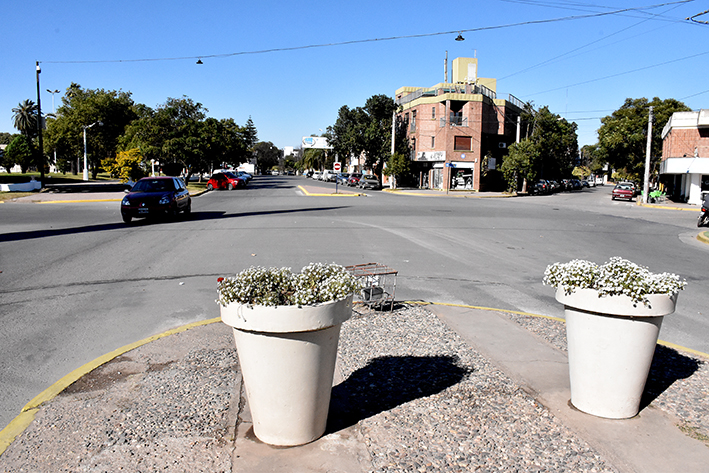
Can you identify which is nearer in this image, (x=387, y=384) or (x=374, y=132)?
(x=387, y=384)

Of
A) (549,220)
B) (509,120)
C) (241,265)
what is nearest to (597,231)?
(549,220)

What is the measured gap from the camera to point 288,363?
10.9 ft

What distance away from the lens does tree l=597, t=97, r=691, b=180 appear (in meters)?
56.4

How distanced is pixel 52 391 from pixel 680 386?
18.0 ft

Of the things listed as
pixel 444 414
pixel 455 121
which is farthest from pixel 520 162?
pixel 444 414

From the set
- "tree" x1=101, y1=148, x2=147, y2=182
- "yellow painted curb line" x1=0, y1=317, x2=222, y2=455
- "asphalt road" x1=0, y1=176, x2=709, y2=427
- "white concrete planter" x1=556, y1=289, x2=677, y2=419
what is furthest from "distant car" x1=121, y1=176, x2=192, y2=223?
"tree" x1=101, y1=148, x2=147, y2=182

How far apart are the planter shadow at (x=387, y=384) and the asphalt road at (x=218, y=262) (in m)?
2.63

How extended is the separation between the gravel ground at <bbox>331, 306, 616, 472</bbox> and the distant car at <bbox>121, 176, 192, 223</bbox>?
574 inches

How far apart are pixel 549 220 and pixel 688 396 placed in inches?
757

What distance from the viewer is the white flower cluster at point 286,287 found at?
330 centimetres

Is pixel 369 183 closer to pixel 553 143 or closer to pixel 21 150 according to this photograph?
pixel 553 143

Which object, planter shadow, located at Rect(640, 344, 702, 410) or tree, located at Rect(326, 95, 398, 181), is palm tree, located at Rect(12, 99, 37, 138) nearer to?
tree, located at Rect(326, 95, 398, 181)

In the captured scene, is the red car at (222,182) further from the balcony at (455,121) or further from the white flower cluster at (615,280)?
the white flower cluster at (615,280)

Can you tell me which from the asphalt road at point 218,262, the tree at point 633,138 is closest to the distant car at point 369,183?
the tree at point 633,138
